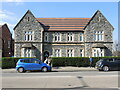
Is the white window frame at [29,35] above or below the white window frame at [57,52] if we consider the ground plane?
above

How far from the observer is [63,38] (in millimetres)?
29219

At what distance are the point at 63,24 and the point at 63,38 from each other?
11.0 ft

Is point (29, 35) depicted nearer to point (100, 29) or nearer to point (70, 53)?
point (70, 53)

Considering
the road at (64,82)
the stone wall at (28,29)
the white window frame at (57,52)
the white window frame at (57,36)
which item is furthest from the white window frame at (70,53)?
the road at (64,82)

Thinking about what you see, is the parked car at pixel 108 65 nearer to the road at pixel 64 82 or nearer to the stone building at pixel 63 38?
the road at pixel 64 82

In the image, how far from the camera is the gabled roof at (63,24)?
1166 inches

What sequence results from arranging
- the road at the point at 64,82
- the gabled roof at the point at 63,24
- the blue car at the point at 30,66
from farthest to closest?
the gabled roof at the point at 63,24 → the blue car at the point at 30,66 → the road at the point at 64,82

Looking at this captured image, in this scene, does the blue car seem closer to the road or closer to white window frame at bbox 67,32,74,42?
the road

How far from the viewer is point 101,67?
714 inches

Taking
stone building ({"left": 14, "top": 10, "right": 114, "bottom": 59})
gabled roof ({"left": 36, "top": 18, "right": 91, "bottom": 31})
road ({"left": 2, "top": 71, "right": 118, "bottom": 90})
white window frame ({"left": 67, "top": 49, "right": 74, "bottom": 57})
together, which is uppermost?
gabled roof ({"left": 36, "top": 18, "right": 91, "bottom": 31})

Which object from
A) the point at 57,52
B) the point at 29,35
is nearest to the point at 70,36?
the point at 57,52

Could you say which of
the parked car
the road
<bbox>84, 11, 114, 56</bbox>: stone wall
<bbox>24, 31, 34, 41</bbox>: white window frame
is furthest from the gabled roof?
the road

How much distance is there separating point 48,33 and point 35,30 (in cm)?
256

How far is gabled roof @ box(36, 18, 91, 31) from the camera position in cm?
2961
